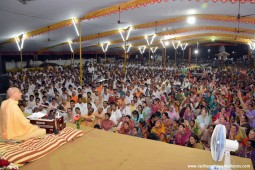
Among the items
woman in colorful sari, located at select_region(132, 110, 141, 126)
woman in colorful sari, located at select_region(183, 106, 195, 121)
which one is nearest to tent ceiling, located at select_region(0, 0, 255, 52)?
woman in colorful sari, located at select_region(132, 110, 141, 126)

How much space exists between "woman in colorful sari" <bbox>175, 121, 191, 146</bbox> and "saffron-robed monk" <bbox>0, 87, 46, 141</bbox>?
2.87m

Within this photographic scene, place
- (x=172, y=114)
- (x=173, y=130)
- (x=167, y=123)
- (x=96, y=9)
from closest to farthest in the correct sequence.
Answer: (x=173, y=130), (x=167, y=123), (x=172, y=114), (x=96, y=9)

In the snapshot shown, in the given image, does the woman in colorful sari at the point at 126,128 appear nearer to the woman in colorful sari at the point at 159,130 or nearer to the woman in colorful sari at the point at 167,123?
the woman in colorful sari at the point at 159,130

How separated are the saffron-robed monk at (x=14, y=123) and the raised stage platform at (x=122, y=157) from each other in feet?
1.73

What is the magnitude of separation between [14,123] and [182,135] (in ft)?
10.7

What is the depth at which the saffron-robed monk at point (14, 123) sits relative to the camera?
3.13m

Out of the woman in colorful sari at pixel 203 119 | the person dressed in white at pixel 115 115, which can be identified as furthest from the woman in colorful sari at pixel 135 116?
the woman in colorful sari at pixel 203 119

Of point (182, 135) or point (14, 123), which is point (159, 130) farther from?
point (14, 123)

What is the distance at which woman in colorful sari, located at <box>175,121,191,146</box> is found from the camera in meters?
4.71

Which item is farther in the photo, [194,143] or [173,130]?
[173,130]

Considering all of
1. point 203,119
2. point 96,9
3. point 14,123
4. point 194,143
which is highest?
point 96,9

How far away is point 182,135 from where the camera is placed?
478 cm

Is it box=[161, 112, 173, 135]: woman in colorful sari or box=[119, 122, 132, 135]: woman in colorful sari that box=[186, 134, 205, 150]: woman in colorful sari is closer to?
box=[161, 112, 173, 135]: woman in colorful sari

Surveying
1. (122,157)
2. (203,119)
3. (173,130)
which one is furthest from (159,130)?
(122,157)
